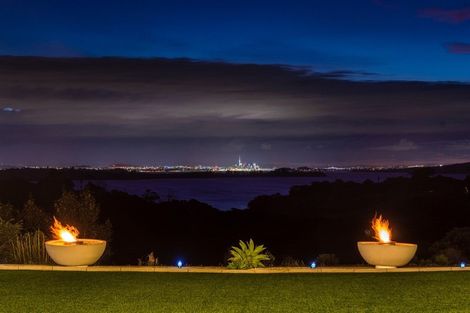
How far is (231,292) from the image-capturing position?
24.0 feet

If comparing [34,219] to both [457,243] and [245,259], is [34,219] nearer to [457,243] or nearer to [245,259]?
[245,259]

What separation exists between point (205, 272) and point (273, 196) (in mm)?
64636

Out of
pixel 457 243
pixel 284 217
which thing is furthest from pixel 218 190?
pixel 457 243

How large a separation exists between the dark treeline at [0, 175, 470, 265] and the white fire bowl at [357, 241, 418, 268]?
86.4 feet

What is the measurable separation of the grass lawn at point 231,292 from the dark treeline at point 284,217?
26.8 m

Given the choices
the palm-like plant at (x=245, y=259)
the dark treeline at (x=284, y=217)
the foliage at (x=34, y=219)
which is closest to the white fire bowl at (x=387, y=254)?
the palm-like plant at (x=245, y=259)

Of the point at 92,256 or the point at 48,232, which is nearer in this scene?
the point at 92,256

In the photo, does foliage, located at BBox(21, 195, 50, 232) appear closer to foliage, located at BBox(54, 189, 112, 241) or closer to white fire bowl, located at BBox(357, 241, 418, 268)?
foliage, located at BBox(54, 189, 112, 241)

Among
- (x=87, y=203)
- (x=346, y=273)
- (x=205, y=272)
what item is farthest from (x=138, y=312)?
(x=87, y=203)

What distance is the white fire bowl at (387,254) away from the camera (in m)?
8.79

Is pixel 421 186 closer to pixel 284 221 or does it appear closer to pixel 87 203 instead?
pixel 284 221

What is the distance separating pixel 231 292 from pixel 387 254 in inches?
106

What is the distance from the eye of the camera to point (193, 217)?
5803 centimetres

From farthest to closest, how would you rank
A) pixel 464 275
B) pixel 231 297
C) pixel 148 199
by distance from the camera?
pixel 148 199 < pixel 464 275 < pixel 231 297
